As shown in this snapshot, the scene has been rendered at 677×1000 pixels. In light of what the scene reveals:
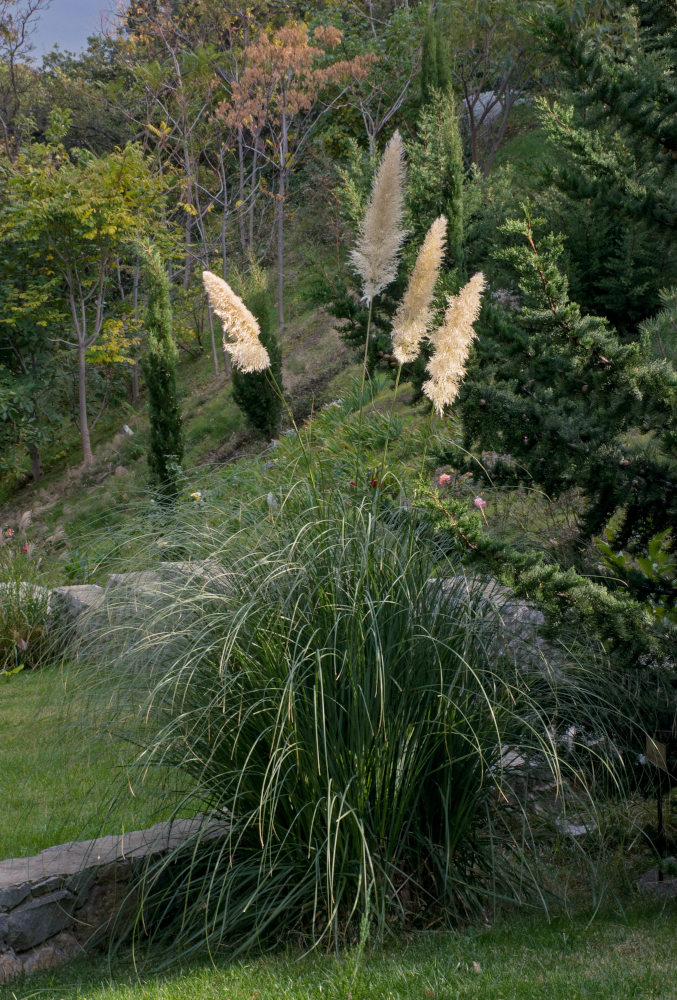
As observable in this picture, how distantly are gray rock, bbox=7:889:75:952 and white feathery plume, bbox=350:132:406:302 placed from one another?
255 cm

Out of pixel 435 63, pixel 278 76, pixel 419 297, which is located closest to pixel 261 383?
pixel 435 63

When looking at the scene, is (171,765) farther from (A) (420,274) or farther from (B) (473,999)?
(A) (420,274)

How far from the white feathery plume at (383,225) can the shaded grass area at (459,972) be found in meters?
2.31

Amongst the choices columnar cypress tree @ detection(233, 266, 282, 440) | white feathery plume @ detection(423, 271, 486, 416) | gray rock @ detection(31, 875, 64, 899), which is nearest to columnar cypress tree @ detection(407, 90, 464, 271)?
columnar cypress tree @ detection(233, 266, 282, 440)

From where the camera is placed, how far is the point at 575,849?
3.26 meters

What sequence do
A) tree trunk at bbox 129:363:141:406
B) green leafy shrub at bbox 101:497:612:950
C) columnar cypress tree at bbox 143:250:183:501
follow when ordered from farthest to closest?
tree trunk at bbox 129:363:141:406, columnar cypress tree at bbox 143:250:183:501, green leafy shrub at bbox 101:497:612:950

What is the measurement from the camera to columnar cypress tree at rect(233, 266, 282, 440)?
41.6ft

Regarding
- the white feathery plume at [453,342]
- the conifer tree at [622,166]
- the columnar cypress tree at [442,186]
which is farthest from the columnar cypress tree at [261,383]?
the white feathery plume at [453,342]

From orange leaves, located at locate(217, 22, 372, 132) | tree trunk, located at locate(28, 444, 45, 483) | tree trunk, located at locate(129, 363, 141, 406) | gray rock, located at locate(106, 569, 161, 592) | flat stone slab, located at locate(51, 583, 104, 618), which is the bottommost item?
tree trunk, located at locate(28, 444, 45, 483)

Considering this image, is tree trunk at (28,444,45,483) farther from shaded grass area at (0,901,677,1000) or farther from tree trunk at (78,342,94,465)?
shaded grass area at (0,901,677,1000)

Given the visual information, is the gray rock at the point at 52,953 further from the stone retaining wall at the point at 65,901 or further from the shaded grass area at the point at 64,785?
the shaded grass area at the point at 64,785

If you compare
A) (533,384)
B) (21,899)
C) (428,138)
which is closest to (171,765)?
(21,899)

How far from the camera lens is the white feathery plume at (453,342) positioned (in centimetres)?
322

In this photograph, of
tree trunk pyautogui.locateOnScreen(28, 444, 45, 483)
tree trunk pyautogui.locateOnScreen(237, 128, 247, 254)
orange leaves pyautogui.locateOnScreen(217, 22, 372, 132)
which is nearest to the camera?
orange leaves pyautogui.locateOnScreen(217, 22, 372, 132)
